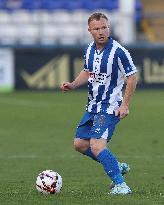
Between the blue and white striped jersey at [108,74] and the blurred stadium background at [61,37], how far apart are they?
1675cm

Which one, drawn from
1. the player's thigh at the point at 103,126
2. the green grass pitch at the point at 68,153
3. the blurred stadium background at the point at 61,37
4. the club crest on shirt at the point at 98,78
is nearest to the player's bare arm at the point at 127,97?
the player's thigh at the point at 103,126

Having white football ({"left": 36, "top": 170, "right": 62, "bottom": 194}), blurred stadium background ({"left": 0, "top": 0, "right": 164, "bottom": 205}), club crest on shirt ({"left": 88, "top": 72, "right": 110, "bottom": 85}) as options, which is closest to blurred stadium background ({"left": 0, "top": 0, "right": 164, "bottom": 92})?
blurred stadium background ({"left": 0, "top": 0, "right": 164, "bottom": 205})

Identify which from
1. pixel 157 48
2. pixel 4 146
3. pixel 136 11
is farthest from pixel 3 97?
pixel 4 146

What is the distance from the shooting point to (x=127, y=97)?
25.4 ft

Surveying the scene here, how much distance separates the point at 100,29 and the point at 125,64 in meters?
0.43

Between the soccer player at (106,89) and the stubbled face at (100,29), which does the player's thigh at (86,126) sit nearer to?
the soccer player at (106,89)

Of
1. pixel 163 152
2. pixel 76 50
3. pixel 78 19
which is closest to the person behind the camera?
pixel 163 152

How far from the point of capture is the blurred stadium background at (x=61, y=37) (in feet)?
82.0

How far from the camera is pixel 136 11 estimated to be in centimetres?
2931

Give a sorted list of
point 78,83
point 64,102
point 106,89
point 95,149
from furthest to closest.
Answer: point 64,102
point 78,83
point 106,89
point 95,149

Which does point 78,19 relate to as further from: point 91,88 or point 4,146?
point 91,88

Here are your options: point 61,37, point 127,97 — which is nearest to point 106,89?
point 127,97

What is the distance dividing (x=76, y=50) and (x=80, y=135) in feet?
56.4

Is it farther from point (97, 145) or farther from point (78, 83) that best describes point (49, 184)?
point (78, 83)
